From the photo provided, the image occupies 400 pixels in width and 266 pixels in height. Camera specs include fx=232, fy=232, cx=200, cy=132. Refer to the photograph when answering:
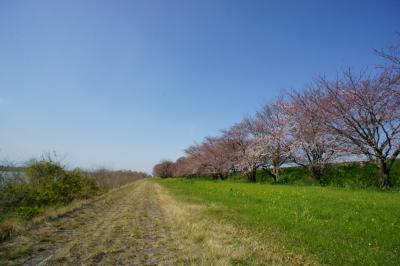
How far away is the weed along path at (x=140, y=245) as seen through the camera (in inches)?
203

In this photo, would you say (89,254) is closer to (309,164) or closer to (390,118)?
(390,118)

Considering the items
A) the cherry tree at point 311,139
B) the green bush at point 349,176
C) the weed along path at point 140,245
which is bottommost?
Result: the weed along path at point 140,245

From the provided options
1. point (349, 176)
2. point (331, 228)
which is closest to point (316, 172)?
point (349, 176)

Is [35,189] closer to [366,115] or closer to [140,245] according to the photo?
[140,245]

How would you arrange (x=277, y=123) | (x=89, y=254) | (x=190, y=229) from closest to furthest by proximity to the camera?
(x=89, y=254)
(x=190, y=229)
(x=277, y=123)

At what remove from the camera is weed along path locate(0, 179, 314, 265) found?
5.15 m

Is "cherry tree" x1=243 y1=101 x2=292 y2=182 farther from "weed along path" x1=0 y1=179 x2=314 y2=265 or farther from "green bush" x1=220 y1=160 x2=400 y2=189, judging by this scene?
"weed along path" x1=0 y1=179 x2=314 y2=265

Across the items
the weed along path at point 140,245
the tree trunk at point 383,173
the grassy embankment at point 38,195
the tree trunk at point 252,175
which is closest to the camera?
the weed along path at point 140,245

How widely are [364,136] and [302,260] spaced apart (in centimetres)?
1567

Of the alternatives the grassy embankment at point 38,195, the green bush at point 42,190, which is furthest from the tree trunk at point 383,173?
the green bush at point 42,190

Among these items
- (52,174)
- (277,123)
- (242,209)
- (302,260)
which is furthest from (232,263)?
(277,123)

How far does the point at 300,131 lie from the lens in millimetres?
23453

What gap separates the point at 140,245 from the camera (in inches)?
255

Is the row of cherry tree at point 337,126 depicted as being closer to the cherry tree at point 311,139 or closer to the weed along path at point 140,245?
the cherry tree at point 311,139
